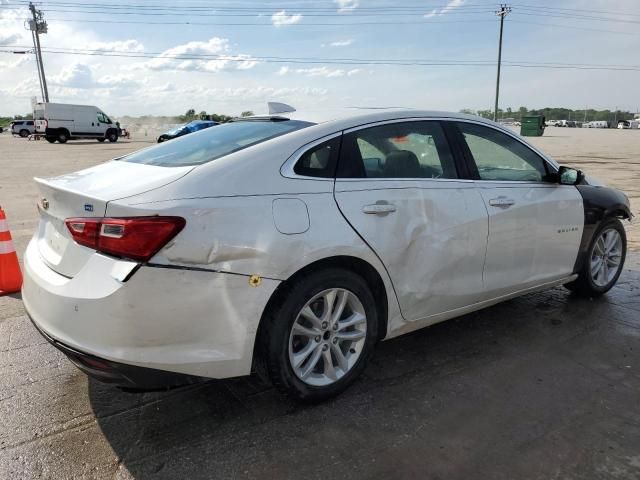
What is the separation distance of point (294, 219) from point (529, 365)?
1973 mm

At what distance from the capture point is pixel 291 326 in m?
2.72

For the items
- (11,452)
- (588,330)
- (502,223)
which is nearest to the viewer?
(11,452)

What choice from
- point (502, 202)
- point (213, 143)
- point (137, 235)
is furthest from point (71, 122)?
point (137, 235)

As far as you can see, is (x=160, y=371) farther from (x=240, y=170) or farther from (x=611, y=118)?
(x=611, y=118)

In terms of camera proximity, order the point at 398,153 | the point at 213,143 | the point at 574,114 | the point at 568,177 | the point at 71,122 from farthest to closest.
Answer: the point at 574,114 → the point at 71,122 → the point at 568,177 → the point at 398,153 → the point at 213,143

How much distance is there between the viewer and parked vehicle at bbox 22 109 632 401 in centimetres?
239

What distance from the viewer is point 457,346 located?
12.5ft

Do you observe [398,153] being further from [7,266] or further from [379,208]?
[7,266]

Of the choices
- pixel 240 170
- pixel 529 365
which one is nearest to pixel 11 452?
pixel 240 170

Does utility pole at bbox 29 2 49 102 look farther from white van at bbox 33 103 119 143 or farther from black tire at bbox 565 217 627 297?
black tire at bbox 565 217 627 297

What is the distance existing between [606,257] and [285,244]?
3505mm

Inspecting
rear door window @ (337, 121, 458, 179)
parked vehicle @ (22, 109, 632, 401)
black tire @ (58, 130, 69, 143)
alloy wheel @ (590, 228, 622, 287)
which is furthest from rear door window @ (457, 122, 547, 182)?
black tire @ (58, 130, 69, 143)

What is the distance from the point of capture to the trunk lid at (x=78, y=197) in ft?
8.21

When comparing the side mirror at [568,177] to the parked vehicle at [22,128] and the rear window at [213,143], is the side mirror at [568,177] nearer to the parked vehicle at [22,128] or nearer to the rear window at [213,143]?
the rear window at [213,143]
